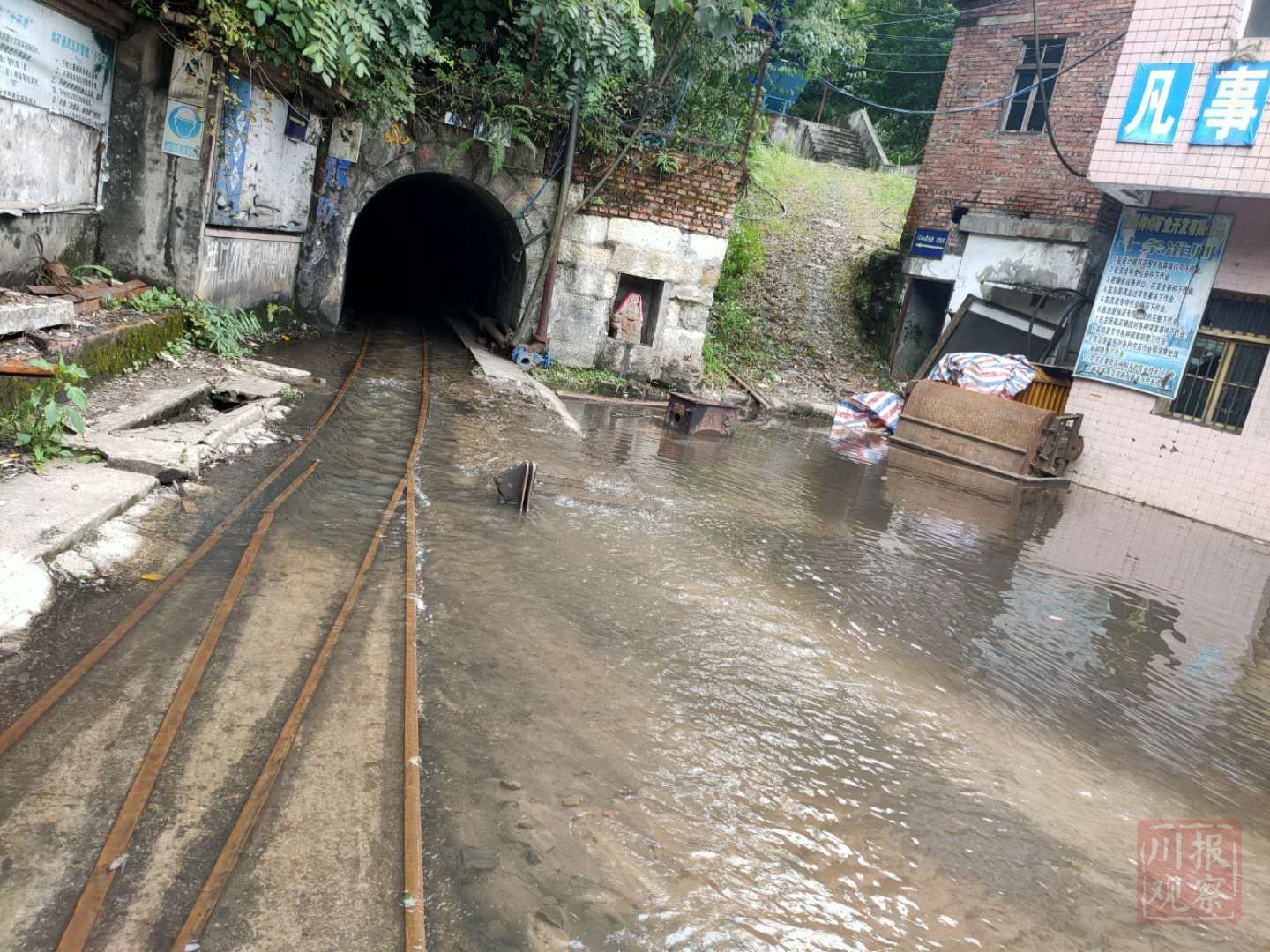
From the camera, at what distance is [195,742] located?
11.3ft

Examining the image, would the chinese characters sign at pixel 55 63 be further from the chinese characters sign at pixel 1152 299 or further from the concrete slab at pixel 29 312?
the chinese characters sign at pixel 1152 299

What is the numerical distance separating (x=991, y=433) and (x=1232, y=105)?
4871mm

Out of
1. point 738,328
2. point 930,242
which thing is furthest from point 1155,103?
point 738,328

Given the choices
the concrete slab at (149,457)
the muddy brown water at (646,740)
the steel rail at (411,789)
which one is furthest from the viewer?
the concrete slab at (149,457)

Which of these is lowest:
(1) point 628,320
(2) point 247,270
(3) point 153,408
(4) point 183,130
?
(3) point 153,408

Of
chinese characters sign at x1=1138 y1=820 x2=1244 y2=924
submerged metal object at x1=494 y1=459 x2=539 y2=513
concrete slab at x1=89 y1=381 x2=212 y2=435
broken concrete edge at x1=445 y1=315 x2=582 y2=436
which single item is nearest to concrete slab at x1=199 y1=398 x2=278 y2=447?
concrete slab at x1=89 y1=381 x2=212 y2=435

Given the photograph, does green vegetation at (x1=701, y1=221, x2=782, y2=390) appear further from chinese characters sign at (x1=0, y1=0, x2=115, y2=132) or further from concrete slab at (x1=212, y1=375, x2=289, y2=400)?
chinese characters sign at (x1=0, y1=0, x2=115, y2=132)

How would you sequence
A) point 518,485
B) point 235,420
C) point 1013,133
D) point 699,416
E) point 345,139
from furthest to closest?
point 1013,133
point 345,139
point 699,416
point 235,420
point 518,485

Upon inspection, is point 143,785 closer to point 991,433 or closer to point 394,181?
point 394,181

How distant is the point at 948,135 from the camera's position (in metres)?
17.8

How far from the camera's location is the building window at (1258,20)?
1147 cm

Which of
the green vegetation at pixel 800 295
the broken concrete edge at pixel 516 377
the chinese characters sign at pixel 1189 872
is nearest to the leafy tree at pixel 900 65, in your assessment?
the green vegetation at pixel 800 295

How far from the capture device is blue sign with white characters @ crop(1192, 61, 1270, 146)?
10945 mm

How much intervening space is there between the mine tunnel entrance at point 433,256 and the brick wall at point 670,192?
151cm
